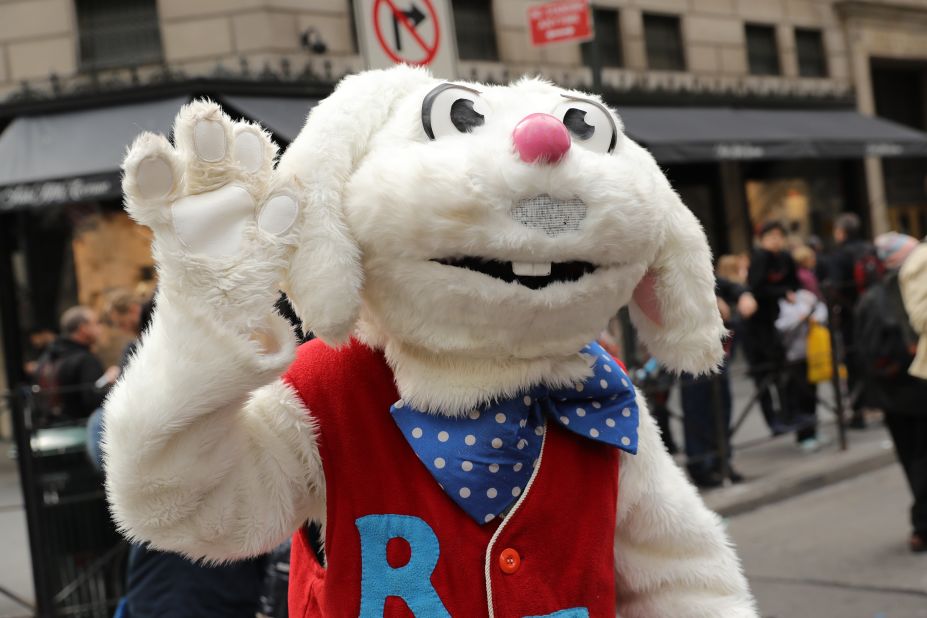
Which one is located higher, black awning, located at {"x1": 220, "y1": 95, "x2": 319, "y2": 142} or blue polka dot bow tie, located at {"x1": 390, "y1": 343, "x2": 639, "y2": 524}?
black awning, located at {"x1": 220, "y1": 95, "x2": 319, "y2": 142}

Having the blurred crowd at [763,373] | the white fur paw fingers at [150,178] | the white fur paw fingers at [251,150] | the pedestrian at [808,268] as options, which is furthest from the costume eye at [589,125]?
the pedestrian at [808,268]

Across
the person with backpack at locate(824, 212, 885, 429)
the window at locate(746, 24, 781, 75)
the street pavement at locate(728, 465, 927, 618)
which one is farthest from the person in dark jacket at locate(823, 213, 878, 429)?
the window at locate(746, 24, 781, 75)

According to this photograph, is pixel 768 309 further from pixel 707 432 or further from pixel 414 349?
pixel 414 349

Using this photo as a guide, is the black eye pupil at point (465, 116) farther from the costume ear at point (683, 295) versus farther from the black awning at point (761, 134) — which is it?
the black awning at point (761, 134)

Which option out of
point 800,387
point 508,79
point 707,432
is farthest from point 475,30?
point 707,432

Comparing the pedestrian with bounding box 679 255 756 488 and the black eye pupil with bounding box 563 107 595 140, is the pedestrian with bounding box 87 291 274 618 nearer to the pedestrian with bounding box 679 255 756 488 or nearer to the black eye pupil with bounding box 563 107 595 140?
the black eye pupil with bounding box 563 107 595 140

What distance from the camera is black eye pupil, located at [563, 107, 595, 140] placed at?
1904 mm

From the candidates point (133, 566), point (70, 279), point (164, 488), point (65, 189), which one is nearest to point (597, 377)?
point (164, 488)

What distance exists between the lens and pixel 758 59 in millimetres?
18625

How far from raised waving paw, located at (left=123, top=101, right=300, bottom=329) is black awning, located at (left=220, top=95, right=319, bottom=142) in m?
9.43

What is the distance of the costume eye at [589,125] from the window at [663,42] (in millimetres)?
15466

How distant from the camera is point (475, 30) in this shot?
14.6 metres

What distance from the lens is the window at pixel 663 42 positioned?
1695 cm

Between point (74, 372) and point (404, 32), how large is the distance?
4.17 m
